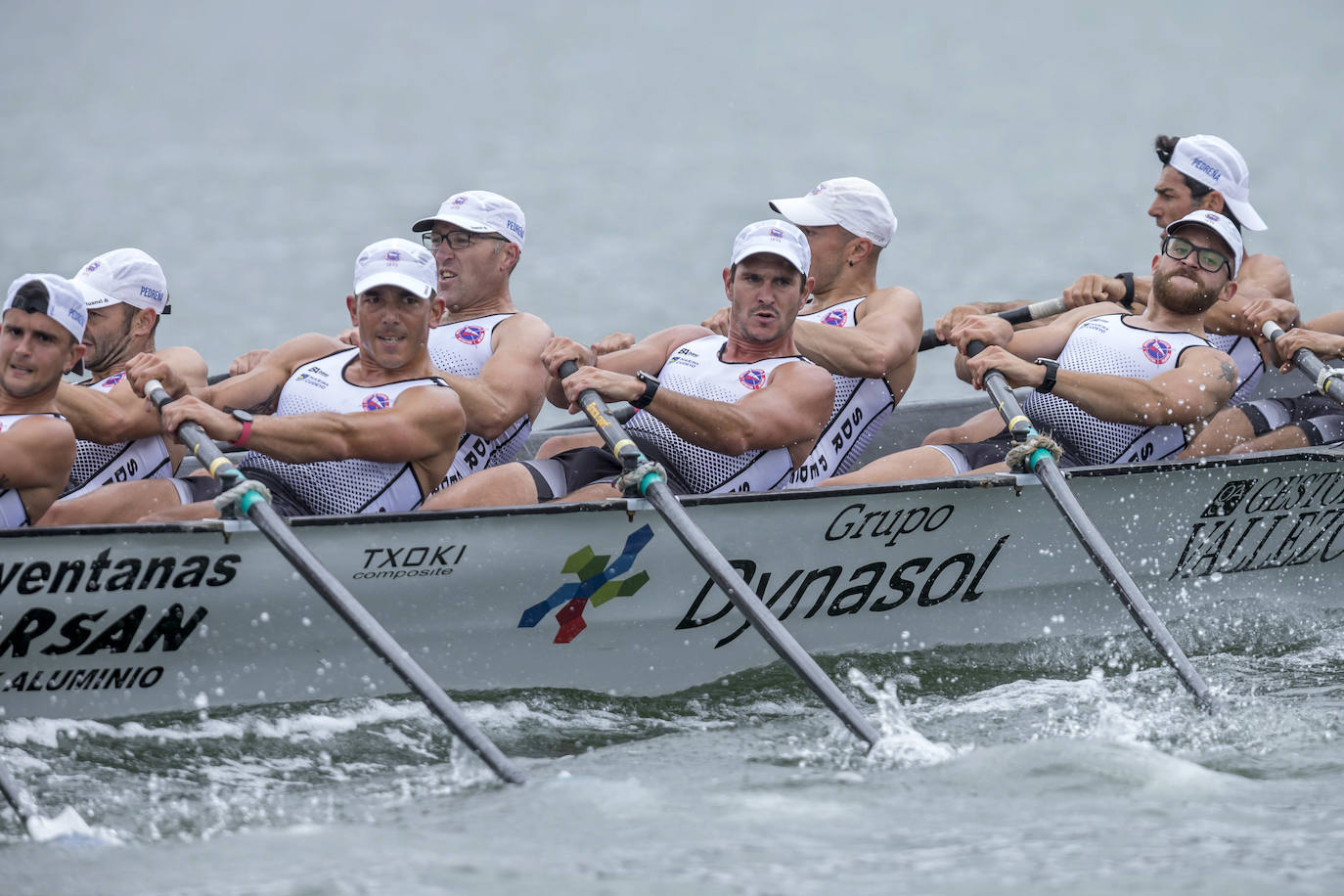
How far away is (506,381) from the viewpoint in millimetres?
6191

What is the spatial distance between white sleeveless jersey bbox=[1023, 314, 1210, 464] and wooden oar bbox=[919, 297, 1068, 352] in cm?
81

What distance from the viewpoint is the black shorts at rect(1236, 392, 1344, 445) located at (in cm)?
714

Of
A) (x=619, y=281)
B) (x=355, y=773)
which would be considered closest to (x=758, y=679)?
(x=355, y=773)

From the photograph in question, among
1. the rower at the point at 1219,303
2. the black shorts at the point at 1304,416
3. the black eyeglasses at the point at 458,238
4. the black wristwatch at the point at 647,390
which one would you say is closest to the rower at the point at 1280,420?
the black shorts at the point at 1304,416

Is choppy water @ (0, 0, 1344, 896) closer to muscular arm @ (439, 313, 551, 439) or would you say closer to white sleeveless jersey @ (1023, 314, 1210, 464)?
white sleeveless jersey @ (1023, 314, 1210, 464)

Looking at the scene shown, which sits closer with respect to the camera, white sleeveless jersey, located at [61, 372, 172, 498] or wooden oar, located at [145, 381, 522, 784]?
wooden oar, located at [145, 381, 522, 784]

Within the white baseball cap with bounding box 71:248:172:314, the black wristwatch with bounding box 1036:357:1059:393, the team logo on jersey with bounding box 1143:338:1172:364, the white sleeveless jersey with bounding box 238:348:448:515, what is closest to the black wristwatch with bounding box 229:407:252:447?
the white sleeveless jersey with bounding box 238:348:448:515

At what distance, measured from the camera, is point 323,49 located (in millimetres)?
24328

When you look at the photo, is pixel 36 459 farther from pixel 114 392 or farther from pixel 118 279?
pixel 118 279

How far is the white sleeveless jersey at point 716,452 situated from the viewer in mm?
→ 6090

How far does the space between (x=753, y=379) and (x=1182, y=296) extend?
1.89 metres

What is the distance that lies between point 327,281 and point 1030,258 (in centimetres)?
865

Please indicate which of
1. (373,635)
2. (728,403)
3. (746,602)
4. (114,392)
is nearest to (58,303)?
(114,392)

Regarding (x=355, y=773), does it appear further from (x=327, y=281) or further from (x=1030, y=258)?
(x=1030, y=258)
